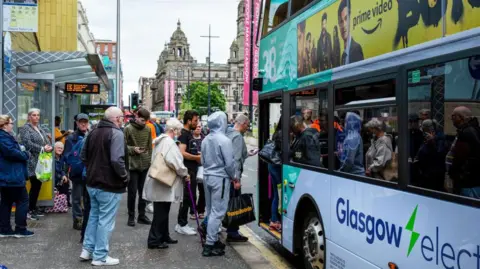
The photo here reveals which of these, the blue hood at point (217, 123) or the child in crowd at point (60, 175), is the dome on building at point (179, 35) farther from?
the blue hood at point (217, 123)

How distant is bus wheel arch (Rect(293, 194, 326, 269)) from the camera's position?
5.94m

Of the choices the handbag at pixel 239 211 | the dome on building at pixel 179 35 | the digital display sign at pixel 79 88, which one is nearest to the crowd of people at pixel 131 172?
the handbag at pixel 239 211

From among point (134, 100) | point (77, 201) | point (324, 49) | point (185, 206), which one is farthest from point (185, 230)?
point (134, 100)

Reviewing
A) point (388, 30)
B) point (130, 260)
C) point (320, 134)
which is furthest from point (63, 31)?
point (388, 30)

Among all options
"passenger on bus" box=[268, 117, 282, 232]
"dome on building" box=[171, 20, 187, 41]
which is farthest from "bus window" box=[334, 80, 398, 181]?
"dome on building" box=[171, 20, 187, 41]

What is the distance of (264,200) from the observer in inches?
338

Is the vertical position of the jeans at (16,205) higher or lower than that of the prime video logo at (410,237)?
lower

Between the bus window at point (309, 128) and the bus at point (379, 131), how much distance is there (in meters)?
0.02

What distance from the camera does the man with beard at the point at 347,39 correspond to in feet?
16.5

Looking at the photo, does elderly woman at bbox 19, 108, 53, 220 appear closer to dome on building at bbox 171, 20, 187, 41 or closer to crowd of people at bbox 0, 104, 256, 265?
crowd of people at bbox 0, 104, 256, 265

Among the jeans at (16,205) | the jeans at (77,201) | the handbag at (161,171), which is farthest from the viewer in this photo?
the jeans at (77,201)

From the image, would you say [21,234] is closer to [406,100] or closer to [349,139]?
[349,139]

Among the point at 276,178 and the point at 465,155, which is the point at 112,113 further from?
the point at 465,155

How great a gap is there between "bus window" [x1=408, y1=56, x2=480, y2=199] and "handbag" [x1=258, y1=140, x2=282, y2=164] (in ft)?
12.1
